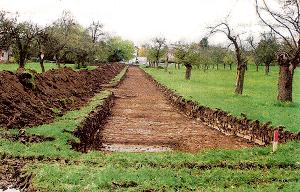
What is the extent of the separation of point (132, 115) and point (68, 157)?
14.2 metres

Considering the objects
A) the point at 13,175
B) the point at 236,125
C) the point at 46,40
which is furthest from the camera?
the point at 46,40

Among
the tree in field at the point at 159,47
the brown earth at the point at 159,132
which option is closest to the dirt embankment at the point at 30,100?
the brown earth at the point at 159,132

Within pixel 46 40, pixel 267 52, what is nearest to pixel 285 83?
pixel 46 40

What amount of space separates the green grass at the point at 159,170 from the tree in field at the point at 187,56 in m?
47.6

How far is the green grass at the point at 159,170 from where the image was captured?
10.8 metres

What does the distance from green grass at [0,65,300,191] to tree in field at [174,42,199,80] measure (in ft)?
156

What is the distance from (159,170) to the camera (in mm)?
12172

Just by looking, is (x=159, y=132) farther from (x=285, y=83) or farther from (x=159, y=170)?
(x=285, y=83)

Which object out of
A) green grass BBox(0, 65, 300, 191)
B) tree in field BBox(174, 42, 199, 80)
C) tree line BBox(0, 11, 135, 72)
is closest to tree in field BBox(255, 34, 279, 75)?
tree in field BBox(174, 42, 199, 80)

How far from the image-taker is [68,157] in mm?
13625

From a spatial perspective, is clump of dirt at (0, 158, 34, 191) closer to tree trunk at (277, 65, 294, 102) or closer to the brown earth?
the brown earth

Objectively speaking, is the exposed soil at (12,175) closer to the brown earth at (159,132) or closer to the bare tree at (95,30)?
the brown earth at (159,132)

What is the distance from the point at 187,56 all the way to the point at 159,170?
181 feet

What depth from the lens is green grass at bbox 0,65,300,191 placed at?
1079 centimetres
